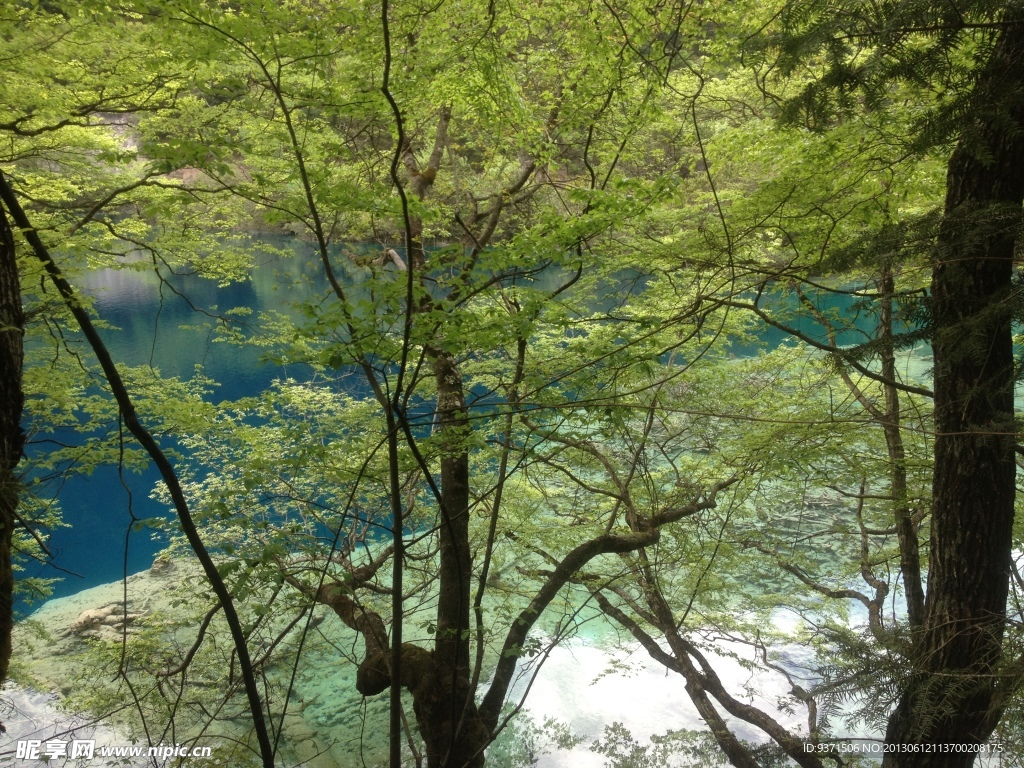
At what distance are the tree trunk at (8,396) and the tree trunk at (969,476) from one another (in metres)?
3.35

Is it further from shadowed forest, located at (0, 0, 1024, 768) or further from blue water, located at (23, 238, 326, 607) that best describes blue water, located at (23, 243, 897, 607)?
shadowed forest, located at (0, 0, 1024, 768)

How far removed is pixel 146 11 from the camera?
2.26 meters

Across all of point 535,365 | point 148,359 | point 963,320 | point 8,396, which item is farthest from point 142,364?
point 148,359

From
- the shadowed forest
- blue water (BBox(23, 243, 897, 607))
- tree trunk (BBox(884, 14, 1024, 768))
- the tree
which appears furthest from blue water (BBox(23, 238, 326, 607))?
tree trunk (BBox(884, 14, 1024, 768))

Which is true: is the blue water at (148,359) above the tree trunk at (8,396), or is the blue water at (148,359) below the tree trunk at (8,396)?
above

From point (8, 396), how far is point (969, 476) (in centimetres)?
385

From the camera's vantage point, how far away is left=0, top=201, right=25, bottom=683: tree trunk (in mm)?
2336

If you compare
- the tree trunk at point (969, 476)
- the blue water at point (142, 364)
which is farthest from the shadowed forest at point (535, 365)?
the blue water at point (142, 364)

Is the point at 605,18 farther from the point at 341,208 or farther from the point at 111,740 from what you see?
the point at 111,740

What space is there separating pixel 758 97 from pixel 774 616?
18.1 ft

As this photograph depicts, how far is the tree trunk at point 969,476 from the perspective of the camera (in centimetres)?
229

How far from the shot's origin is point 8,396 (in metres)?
2.37

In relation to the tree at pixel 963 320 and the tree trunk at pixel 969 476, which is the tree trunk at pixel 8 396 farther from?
the tree trunk at pixel 969 476

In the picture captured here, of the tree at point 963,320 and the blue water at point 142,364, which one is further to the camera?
the blue water at point 142,364
